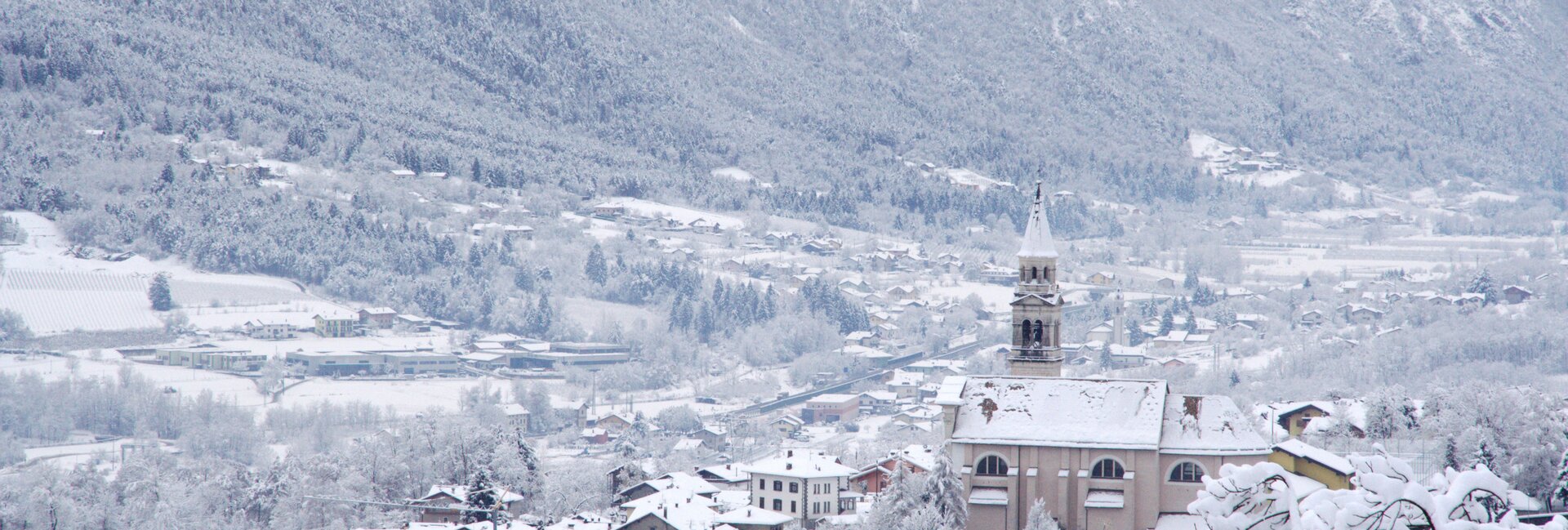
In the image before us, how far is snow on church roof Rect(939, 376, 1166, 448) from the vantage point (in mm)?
63812

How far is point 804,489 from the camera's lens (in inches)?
3054

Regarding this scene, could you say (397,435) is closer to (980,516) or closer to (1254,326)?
(980,516)

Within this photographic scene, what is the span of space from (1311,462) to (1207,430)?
191 inches

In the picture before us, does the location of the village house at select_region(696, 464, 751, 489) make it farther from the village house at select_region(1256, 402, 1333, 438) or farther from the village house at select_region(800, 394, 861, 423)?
the village house at select_region(800, 394, 861, 423)

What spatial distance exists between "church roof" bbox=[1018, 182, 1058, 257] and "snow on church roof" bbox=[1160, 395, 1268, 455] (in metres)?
16.6

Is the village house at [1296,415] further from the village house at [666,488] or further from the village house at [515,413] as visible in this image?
the village house at [515,413]

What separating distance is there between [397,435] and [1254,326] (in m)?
117

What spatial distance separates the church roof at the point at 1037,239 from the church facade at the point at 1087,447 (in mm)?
15104

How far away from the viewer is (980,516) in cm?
6462

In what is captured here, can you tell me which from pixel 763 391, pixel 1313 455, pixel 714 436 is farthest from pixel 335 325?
pixel 1313 455

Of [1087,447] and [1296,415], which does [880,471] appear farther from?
[1296,415]

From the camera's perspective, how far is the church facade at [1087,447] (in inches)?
2490

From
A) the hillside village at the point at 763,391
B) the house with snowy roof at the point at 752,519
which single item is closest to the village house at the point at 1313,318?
the hillside village at the point at 763,391

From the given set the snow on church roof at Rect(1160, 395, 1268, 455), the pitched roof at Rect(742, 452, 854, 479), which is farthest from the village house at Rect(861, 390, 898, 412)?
the snow on church roof at Rect(1160, 395, 1268, 455)
